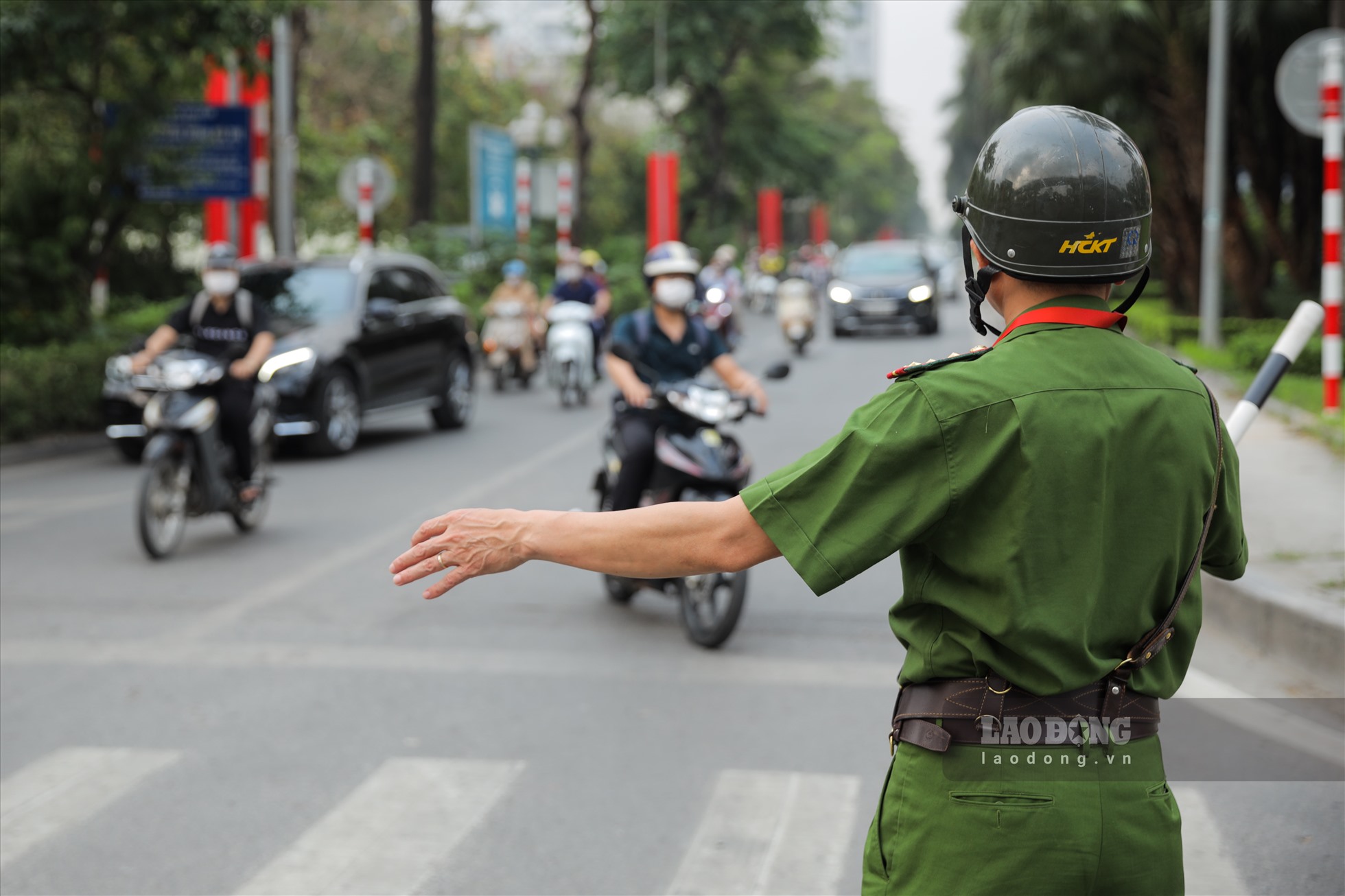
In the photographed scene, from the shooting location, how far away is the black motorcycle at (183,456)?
854cm

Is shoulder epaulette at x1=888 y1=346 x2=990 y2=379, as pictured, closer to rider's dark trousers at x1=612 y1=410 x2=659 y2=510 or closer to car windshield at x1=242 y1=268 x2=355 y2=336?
rider's dark trousers at x1=612 y1=410 x2=659 y2=510

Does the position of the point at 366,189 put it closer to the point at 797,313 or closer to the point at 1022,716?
the point at 797,313

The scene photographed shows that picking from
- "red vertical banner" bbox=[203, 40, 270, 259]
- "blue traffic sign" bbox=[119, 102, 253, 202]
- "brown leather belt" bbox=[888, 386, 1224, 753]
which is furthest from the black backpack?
"red vertical banner" bbox=[203, 40, 270, 259]

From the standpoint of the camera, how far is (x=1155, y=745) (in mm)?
2082

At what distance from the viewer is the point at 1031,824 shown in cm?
195

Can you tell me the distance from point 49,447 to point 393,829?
31.8 feet

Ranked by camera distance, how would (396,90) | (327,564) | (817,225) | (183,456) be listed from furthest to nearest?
(817,225) → (396,90) → (183,456) → (327,564)

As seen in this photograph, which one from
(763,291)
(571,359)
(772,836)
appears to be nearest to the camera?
(772,836)

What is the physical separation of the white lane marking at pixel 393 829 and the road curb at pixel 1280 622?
112 inches

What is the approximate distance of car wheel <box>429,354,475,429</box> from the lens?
1516 cm

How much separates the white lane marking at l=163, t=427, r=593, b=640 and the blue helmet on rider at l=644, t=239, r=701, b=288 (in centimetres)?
209

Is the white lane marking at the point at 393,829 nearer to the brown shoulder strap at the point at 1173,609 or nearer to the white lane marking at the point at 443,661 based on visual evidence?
the white lane marking at the point at 443,661

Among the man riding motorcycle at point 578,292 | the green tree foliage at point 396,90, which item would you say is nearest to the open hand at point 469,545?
the man riding motorcycle at point 578,292

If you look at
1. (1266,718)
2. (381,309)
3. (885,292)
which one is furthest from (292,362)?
(885,292)
